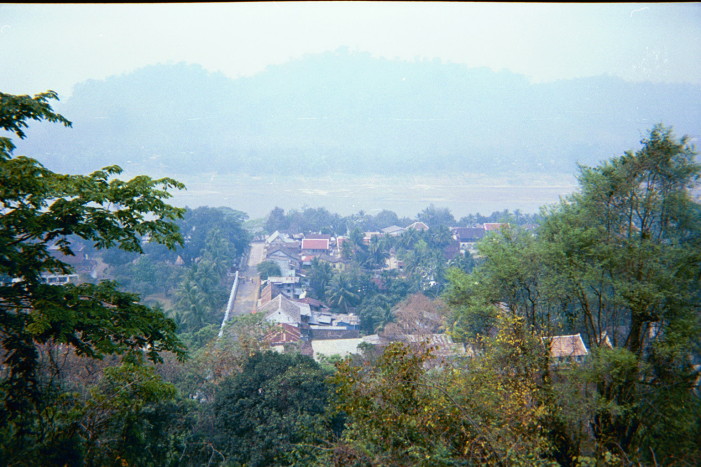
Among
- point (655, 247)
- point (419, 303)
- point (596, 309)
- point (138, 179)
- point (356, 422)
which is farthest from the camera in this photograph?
point (419, 303)

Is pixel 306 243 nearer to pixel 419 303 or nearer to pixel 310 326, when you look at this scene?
pixel 310 326

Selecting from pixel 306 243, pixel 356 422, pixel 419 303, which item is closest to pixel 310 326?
pixel 419 303

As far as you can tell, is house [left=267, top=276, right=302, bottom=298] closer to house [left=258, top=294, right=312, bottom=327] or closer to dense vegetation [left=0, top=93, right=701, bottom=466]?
house [left=258, top=294, right=312, bottom=327]

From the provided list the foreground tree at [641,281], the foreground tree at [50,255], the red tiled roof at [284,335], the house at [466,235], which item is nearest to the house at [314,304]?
the red tiled roof at [284,335]

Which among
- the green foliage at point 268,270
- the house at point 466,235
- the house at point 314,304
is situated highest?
the house at point 466,235

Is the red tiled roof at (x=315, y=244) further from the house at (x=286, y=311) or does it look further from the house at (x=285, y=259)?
the house at (x=286, y=311)

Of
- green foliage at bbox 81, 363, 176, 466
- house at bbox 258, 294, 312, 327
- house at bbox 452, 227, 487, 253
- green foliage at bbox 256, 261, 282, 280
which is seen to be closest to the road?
green foliage at bbox 256, 261, 282, 280
